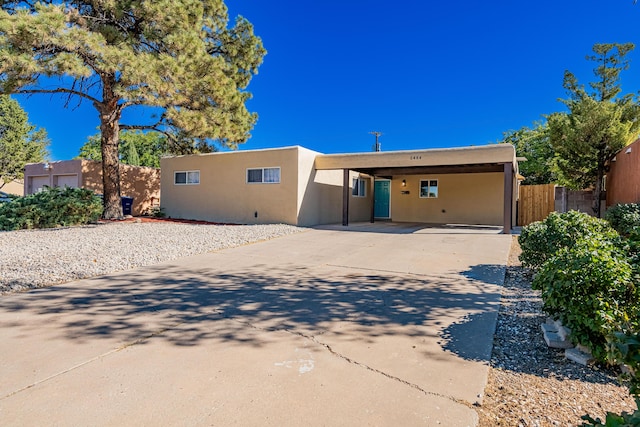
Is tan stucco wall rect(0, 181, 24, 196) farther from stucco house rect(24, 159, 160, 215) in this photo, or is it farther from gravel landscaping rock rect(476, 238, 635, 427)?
gravel landscaping rock rect(476, 238, 635, 427)

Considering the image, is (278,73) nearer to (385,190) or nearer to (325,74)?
(325,74)

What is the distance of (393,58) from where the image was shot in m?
18.7

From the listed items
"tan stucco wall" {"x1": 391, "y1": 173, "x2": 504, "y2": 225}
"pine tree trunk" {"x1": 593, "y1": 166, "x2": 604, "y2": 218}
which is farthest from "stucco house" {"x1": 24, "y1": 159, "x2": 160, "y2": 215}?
"pine tree trunk" {"x1": 593, "y1": 166, "x2": 604, "y2": 218}

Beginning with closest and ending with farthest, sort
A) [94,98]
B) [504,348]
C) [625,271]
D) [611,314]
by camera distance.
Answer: [611,314], [625,271], [504,348], [94,98]

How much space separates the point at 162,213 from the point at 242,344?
1491cm

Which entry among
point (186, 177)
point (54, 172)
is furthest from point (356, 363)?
point (54, 172)

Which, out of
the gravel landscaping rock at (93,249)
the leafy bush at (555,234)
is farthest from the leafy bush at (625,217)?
the gravel landscaping rock at (93,249)

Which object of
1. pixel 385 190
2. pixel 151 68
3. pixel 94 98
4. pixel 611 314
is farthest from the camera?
pixel 385 190

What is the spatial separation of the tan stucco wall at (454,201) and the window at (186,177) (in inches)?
373

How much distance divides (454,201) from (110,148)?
14363mm

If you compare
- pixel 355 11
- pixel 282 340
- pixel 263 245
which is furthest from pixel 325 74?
pixel 282 340

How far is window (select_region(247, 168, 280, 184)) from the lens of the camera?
44.5ft

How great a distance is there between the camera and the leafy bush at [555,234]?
16.4ft

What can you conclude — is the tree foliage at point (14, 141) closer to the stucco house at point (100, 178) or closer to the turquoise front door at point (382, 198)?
the stucco house at point (100, 178)
